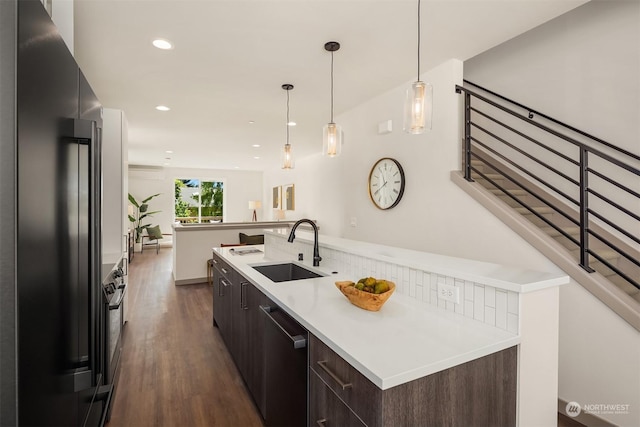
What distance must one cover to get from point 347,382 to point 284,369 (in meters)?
0.58

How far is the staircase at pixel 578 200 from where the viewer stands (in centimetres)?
199

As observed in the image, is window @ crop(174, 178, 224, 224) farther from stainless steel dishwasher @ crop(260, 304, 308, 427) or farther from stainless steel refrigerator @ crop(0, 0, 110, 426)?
stainless steel refrigerator @ crop(0, 0, 110, 426)

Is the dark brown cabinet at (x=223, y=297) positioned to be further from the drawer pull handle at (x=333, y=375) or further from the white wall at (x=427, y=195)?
the white wall at (x=427, y=195)

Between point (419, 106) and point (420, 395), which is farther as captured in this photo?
point (419, 106)

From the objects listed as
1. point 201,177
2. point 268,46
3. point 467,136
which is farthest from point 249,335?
point 201,177

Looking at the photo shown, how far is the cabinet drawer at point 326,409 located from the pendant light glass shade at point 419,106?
149 centimetres

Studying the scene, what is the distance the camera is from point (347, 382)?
42.4 inches

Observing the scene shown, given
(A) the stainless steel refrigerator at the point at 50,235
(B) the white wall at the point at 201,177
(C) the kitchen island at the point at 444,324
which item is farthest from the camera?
(B) the white wall at the point at 201,177

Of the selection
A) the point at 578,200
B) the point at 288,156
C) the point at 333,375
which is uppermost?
the point at 288,156

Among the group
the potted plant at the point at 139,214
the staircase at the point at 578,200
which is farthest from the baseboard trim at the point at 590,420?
the potted plant at the point at 139,214

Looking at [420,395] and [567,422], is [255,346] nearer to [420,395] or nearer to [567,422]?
[420,395]

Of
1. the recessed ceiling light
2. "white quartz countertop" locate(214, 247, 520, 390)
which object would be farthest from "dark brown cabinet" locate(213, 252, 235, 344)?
the recessed ceiling light

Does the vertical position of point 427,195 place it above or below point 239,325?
above

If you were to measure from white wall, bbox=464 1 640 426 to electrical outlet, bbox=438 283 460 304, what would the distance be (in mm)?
1179
